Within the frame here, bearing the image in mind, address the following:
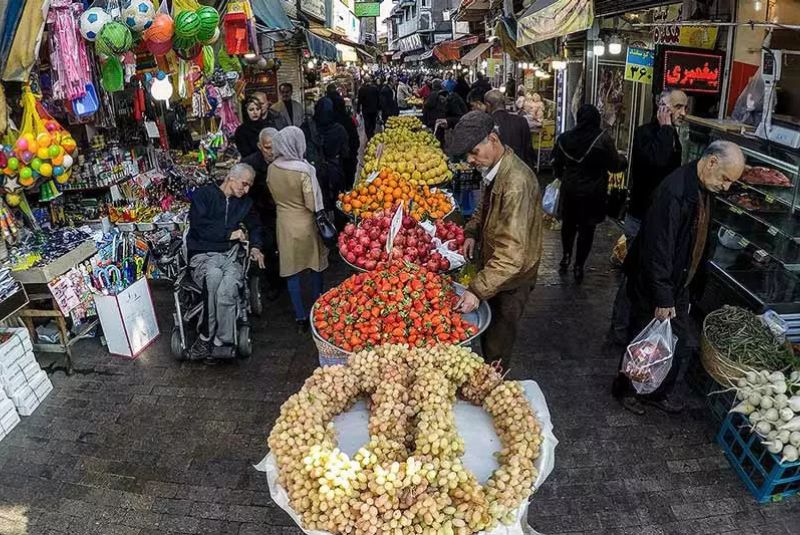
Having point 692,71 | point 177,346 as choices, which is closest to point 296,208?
point 177,346

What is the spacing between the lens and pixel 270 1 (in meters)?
9.59

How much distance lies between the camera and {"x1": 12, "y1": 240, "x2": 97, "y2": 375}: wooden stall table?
16.3 ft

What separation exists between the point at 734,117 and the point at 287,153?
430cm

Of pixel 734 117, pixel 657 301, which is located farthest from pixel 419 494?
pixel 734 117

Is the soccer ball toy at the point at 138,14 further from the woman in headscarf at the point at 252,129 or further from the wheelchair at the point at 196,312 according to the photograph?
the woman in headscarf at the point at 252,129

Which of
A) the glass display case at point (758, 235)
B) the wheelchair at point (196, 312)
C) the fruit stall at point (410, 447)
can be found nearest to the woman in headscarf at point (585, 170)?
the glass display case at point (758, 235)

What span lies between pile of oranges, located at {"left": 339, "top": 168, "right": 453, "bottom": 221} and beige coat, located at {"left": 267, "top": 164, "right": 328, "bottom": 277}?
22.6 inches

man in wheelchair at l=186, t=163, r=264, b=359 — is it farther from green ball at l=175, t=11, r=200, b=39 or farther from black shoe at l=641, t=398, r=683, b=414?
black shoe at l=641, t=398, r=683, b=414

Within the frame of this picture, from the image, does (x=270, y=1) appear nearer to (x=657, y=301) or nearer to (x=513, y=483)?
(x=657, y=301)

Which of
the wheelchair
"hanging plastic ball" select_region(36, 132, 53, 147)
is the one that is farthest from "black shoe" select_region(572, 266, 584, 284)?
"hanging plastic ball" select_region(36, 132, 53, 147)

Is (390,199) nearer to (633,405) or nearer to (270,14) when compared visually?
(633,405)

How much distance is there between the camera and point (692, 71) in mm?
5891

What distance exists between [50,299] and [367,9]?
83.4 feet

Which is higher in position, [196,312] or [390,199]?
[390,199]
